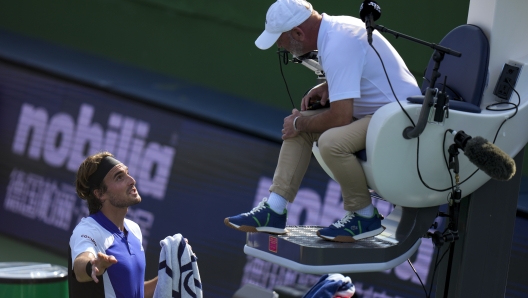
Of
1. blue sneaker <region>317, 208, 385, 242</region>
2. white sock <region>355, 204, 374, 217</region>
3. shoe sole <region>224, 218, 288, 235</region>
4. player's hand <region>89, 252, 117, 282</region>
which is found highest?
white sock <region>355, 204, 374, 217</region>

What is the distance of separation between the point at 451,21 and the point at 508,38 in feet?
5.91

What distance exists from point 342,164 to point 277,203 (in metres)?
0.33

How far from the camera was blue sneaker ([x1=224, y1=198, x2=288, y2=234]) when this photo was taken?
3.09 meters

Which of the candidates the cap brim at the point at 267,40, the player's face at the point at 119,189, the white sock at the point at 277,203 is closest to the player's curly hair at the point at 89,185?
the player's face at the point at 119,189

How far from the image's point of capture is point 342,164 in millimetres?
3037

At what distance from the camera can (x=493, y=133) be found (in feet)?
10.0

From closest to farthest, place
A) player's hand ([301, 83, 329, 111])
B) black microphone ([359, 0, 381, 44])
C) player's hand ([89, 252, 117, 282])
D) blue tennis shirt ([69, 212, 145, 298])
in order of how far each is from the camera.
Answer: player's hand ([89, 252, 117, 282]) < black microphone ([359, 0, 381, 44]) < blue tennis shirt ([69, 212, 145, 298]) < player's hand ([301, 83, 329, 111])

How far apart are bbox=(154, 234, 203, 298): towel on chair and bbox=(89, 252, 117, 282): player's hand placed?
409mm

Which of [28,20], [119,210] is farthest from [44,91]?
[119,210]

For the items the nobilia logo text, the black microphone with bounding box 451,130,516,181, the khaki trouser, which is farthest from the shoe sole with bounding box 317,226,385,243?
the nobilia logo text

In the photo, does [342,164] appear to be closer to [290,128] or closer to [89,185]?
[290,128]

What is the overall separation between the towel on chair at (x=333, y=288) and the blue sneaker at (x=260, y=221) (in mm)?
296

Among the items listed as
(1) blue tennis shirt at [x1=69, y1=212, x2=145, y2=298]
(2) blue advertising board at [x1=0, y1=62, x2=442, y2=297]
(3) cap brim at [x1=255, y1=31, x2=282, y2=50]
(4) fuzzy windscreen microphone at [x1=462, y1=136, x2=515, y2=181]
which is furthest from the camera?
(2) blue advertising board at [x1=0, y1=62, x2=442, y2=297]

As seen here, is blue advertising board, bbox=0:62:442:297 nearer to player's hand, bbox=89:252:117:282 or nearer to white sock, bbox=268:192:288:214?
white sock, bbox=268:192:288:214
